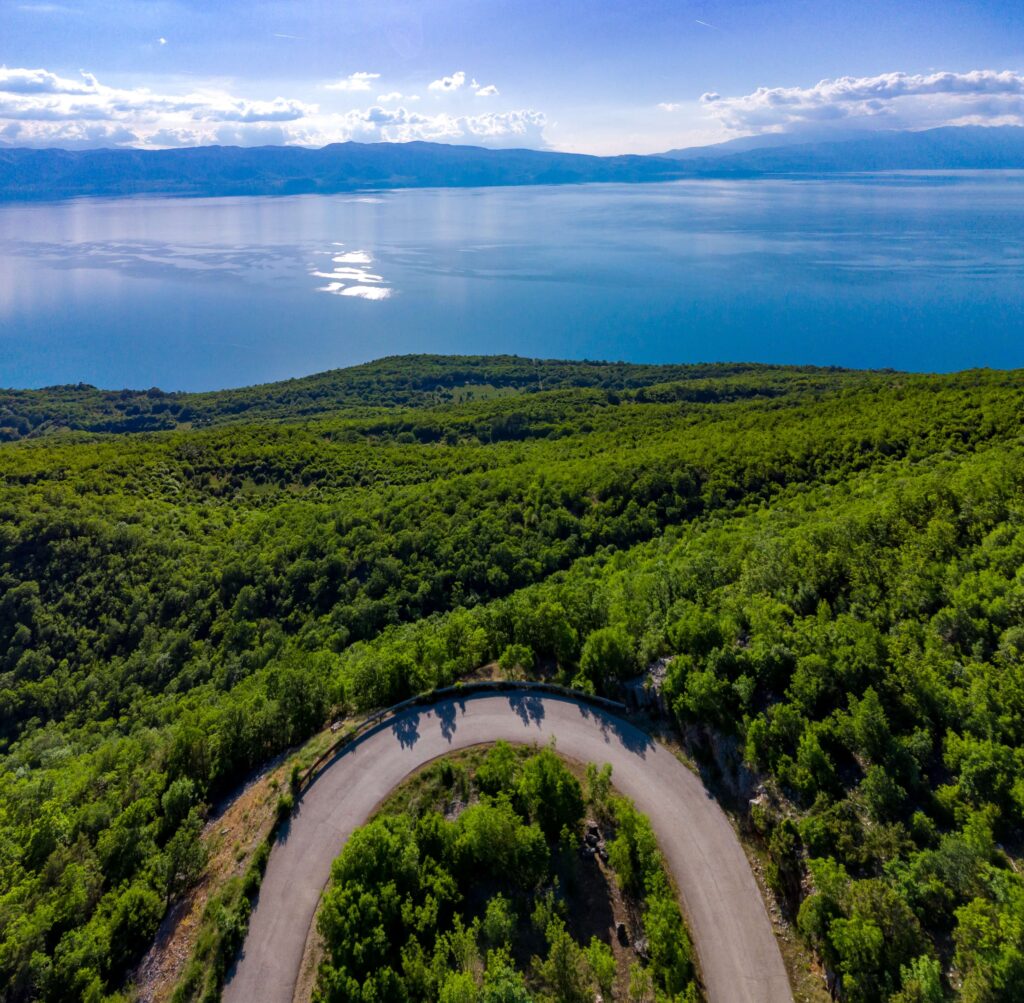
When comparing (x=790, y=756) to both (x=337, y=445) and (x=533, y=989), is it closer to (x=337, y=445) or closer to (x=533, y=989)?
(x=533, y=989)

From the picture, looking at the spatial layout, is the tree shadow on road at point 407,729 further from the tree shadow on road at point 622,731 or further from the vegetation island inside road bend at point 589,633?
the tree shadow on road at point 622,731

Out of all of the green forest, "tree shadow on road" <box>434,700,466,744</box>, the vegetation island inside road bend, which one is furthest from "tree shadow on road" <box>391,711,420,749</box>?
the green forest

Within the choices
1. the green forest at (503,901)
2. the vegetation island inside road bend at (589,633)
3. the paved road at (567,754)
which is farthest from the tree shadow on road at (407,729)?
the green forest at (503,901)

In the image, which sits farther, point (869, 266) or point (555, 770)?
point (869, 266)

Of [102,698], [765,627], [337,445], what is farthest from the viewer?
[337,445]

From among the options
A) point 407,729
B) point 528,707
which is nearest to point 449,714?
point 407,729

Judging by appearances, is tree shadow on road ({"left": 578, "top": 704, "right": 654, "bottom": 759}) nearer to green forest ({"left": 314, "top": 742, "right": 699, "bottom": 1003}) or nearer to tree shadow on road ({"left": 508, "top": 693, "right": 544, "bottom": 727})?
tree shadow on road ({"left": 508, "top": 693, "right": 544, "bottom": 727})

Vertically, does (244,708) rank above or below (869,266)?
below

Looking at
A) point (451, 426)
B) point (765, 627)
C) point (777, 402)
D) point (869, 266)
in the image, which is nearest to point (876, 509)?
point (765, 627)
